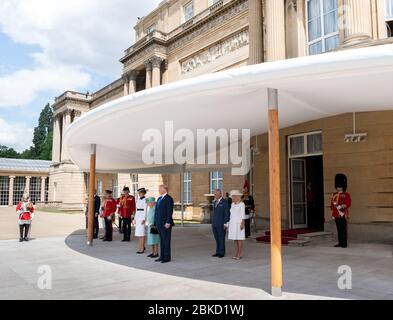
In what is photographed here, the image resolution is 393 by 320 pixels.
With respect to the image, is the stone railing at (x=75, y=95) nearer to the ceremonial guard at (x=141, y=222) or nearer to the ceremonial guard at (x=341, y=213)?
the ceremonial guard at (x=141, y=222)

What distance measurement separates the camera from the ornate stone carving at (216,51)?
2181cm

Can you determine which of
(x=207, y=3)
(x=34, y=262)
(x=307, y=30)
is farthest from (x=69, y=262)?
(x=207, y=3)

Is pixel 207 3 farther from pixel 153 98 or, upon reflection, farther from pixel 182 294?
pixel 182 294

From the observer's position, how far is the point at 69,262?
8.34 metres

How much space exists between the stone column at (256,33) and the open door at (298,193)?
17.5 ft

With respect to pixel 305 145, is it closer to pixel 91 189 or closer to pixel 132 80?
pixel 91 189

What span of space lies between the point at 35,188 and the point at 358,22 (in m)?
50.0

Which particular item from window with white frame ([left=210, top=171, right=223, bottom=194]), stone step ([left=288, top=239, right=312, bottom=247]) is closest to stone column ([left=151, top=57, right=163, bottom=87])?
window with white frame ([left=210, top=171, right=223, bottom=194])

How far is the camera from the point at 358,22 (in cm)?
1158

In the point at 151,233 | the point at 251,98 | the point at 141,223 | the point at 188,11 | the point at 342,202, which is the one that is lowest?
the point at 151,233

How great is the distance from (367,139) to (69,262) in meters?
9.05

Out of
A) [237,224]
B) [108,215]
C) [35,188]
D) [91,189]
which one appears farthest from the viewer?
[35,188]

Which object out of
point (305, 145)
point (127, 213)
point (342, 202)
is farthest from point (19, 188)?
point (342, 202)

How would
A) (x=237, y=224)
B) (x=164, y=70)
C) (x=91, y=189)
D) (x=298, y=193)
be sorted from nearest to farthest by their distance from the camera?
(x=237, y=224), (x=91, y=189), (x=298, y=193), (x=164, y=70)
